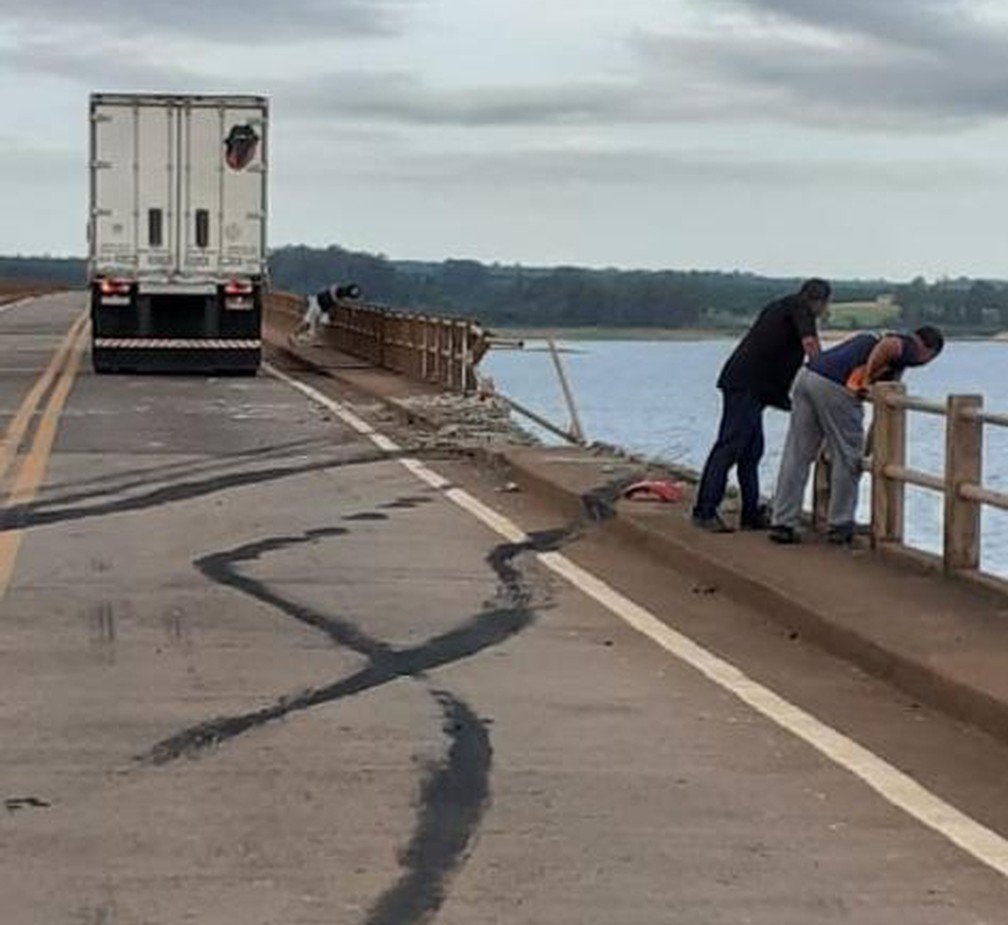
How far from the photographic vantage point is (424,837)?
7.05 metres

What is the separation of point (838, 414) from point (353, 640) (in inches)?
149

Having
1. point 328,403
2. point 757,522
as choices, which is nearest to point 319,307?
point 328,403

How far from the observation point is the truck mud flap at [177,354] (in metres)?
34.7

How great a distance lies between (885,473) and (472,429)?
1104 centimetres

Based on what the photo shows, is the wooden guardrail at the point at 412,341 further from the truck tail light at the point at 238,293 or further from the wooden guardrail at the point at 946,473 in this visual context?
the wooden guardrail at the point at 946,473

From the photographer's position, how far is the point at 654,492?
16.3 metres

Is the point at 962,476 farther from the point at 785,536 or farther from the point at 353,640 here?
the point at 353,640

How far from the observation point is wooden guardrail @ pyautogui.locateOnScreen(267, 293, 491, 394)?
28.5 metres

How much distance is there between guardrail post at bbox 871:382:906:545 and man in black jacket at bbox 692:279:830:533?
107 cm

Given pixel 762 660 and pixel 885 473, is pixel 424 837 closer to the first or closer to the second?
pixel 762 660

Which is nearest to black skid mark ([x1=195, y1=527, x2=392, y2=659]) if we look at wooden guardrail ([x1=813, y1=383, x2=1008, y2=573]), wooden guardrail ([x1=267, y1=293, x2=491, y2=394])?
wooden guardrail ([x1=813, y1=383, x2=1008, y2=573])

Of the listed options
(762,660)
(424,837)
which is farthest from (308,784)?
(762,660)

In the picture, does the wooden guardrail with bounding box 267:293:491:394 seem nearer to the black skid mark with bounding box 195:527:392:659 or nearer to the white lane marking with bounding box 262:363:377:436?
the white lane marking with bounding box 262:363:377:436

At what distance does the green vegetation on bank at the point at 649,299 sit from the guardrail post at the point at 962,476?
2745 millimetres
